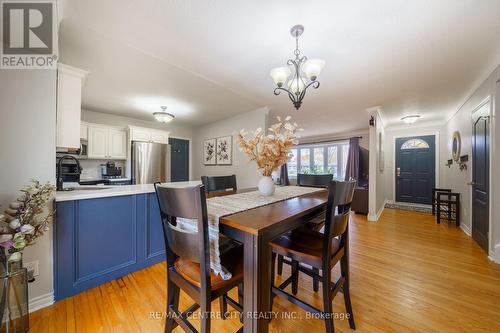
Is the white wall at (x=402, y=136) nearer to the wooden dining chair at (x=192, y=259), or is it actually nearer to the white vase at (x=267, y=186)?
the white vase at (x=267, y=186)

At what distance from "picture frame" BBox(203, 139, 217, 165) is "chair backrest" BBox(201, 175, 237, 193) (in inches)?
109

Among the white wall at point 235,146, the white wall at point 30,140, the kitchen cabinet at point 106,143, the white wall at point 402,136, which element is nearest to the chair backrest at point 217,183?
the white wall at point 235,146

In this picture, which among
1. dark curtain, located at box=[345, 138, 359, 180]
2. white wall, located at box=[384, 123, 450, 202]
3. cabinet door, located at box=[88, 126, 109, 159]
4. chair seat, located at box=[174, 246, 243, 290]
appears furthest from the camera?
dark curtain, located at box=[345, 138, 359, 180]

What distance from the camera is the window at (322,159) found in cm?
640

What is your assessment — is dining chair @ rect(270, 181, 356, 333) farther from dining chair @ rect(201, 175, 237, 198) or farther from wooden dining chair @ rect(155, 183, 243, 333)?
dining chair @ rect(201, 175, 237, 198)

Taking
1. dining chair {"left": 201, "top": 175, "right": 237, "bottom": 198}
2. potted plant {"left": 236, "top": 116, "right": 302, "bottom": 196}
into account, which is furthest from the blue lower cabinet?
potted plant {"left": 236, "top": 116, "right": 302, "bottom": 196}

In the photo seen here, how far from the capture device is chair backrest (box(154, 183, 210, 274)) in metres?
0.79

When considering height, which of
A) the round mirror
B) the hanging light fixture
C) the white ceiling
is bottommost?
the round mirror

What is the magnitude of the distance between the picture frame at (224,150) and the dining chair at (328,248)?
10.6 ft

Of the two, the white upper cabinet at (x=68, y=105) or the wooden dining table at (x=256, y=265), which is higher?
the white upper cabinet at (x=68, y=105)

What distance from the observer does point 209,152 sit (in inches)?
198

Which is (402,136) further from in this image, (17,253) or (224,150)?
(17,253)

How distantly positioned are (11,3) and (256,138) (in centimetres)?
186

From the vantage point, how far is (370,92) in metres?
2.91
